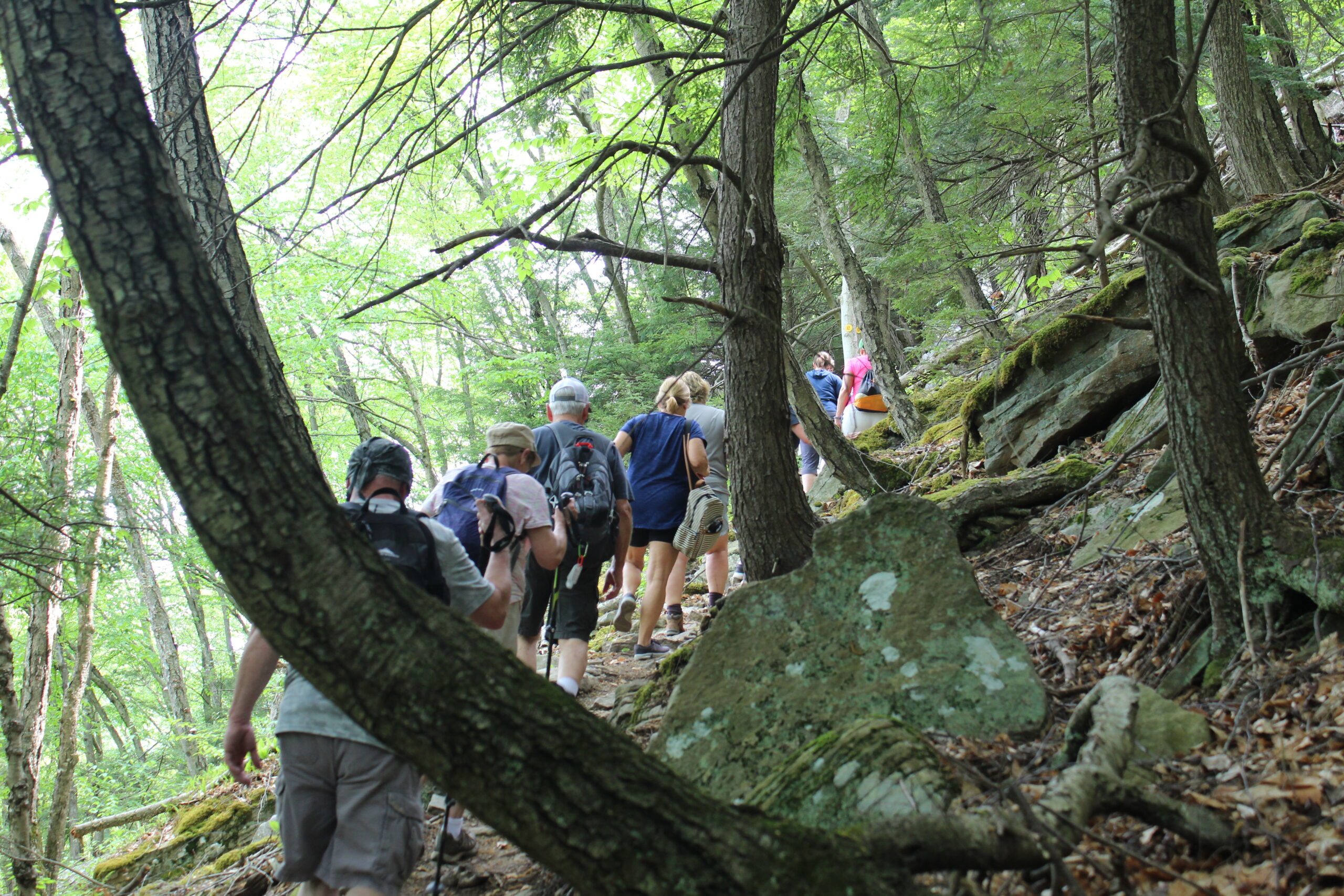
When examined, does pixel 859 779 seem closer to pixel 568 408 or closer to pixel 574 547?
pixel 574 547

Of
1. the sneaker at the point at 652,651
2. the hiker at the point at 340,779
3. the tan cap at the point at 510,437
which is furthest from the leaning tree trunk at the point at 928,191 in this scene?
the hiker at the point at 340,779

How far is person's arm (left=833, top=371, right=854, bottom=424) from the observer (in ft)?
36.4

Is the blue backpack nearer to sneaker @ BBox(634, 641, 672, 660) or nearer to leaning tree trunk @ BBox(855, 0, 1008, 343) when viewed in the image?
sneaker @ BBox(634, 641, 672, 660)

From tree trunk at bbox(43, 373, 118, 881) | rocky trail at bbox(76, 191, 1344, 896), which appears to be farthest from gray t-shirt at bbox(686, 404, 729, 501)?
tree trunk at bbox(43, 373, 118, 881)

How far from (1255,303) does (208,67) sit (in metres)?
14.6

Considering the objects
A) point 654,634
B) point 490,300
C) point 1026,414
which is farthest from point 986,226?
point 490,300

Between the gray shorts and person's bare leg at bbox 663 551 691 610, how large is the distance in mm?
3693

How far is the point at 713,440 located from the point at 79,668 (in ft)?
26.2

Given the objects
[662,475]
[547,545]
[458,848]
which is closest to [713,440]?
[662,475]

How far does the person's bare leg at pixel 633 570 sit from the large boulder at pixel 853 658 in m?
3.13

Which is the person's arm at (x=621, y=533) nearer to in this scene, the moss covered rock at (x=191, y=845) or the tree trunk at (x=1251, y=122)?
the moss covered rock at (x=191, y=845)

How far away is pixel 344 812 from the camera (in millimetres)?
2729

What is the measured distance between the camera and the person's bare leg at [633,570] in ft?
22.4

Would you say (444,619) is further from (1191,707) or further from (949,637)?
(1191,707)
